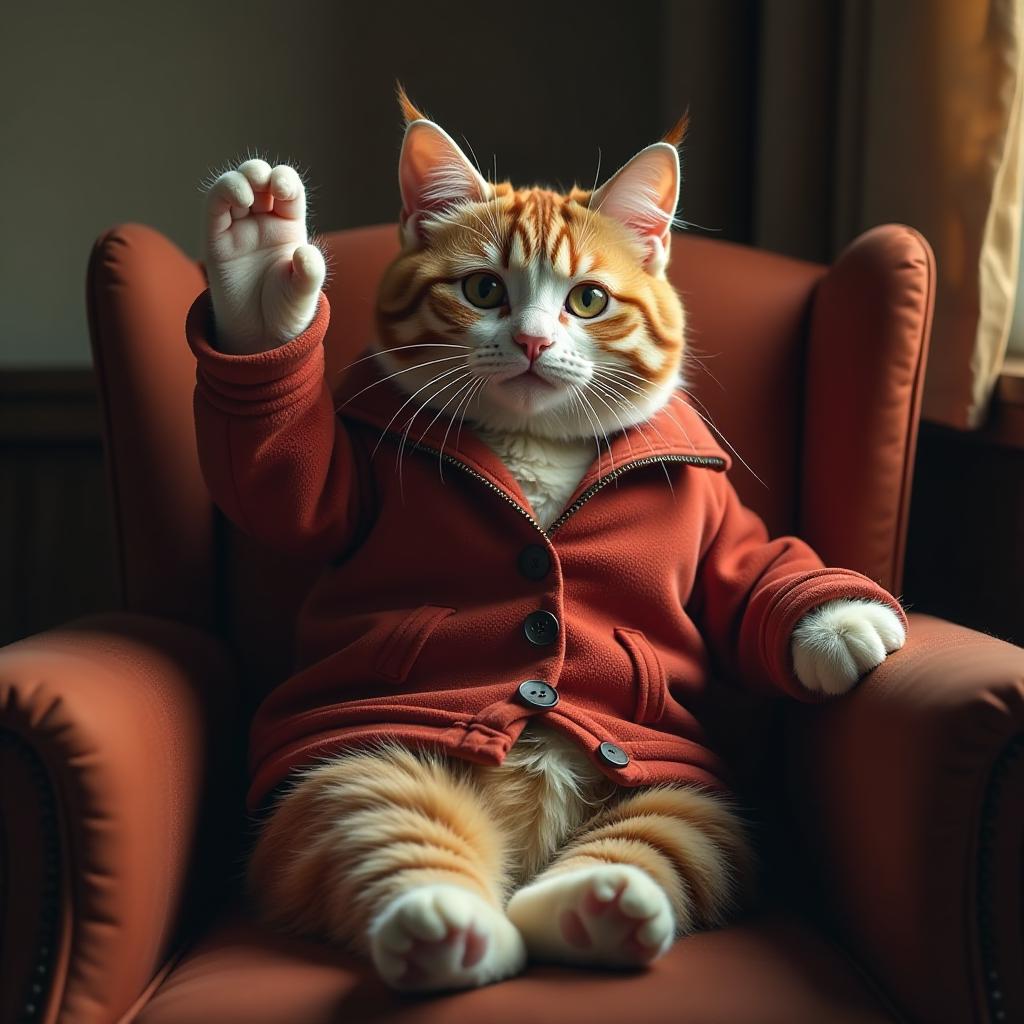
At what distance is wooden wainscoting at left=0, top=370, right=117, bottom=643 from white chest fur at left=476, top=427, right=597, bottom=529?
2.72 ft

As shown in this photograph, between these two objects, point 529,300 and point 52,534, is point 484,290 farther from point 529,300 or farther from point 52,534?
point 52,534

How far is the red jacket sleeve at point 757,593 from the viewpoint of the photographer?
3.14 feet

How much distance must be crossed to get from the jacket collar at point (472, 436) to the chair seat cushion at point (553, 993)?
414mm

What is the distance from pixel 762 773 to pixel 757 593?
0.27 metres

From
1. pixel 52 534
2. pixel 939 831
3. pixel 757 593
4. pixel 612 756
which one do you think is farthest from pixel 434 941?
pixel 52 534

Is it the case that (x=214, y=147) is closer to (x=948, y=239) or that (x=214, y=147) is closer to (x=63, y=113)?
(x=63, y=113)

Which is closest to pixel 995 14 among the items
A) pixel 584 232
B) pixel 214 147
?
pixel 584 232

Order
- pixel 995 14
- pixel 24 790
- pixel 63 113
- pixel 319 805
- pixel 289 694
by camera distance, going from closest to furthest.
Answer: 1. pixel 24 790
2. pixel 319 805
3. pixel 289 694
4. pixel 995 14
5. pixel 63 113

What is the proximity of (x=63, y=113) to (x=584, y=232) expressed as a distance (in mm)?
1007

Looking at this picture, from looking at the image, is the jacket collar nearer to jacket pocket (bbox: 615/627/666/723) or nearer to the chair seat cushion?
jacket pocket (bbox: 615/627/666/723)

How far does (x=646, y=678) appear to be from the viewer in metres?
0.98

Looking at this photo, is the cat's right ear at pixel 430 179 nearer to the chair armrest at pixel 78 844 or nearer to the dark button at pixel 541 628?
the dark button at pixel 541 628

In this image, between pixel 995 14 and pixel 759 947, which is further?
pixel 995 14

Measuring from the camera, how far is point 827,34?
4.71 ft
